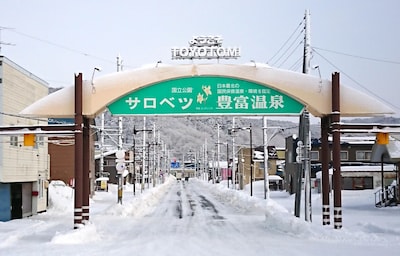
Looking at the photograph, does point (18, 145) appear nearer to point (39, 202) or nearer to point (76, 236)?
point (39, 202)

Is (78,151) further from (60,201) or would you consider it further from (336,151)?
(60,201)

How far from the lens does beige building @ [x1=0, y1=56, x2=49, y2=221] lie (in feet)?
102

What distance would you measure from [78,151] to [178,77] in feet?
15.4

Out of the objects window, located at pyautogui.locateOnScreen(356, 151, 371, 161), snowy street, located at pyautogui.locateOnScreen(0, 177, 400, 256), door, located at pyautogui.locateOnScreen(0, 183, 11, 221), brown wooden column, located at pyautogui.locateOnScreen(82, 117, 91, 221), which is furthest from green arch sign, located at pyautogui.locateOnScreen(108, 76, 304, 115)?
window, located at pyautogui.locateOnScreen(356, 151, 371, 161)

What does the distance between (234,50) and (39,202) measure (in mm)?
18779

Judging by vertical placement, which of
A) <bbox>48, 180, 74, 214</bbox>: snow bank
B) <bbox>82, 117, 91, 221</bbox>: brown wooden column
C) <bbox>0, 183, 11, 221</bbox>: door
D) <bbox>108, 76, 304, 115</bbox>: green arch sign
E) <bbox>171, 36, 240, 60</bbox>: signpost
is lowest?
<bbox>48, 180, 74, 214</bbox>: snow bank

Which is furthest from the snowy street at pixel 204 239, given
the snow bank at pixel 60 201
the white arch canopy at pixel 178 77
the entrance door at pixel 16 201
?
the snow bank at pixel 60 201

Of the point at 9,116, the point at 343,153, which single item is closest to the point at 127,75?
the point at 9,116

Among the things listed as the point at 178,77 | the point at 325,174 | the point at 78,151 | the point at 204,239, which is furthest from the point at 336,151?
the point at 78,151

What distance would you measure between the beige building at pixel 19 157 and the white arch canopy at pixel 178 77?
5137mm

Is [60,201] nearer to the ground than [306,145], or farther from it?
nearer to the ground

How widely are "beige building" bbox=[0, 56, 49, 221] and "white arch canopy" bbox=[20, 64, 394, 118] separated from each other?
16.9 feet

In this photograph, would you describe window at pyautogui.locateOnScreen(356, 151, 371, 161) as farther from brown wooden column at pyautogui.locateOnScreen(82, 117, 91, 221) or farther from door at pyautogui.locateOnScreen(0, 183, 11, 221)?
brown wooden column at pyautogui.locateOnScreen(82, 117, 91, 221)

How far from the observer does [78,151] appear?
23125mm
